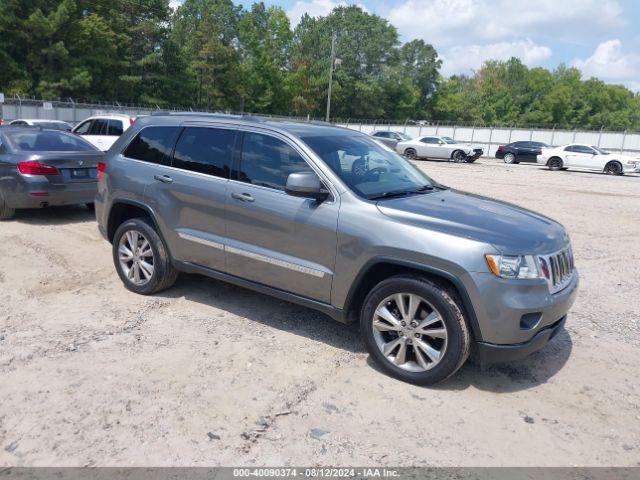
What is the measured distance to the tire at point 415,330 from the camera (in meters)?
3.68

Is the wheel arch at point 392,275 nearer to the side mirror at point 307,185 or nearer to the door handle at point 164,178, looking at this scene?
the side mirror at point 307,185

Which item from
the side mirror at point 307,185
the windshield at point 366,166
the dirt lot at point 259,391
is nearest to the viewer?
the dirt lot at point 259,391

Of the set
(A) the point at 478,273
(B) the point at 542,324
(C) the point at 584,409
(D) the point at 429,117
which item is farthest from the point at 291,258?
(D) the point at 429,117

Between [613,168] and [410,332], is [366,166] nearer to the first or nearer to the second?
[410,332]

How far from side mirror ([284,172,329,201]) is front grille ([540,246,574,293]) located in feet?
5.48

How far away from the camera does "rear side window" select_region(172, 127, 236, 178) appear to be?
4.87 m

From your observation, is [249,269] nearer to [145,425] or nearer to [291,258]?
[291,258]

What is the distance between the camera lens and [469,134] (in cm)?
4862

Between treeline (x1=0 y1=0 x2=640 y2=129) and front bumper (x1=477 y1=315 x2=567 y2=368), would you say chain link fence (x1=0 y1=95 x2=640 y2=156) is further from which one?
front bumper (x1=477 y1=315 x2=567 y2=368)

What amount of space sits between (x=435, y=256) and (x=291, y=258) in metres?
1.22

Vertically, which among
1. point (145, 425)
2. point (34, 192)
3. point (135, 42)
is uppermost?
point (135, 42)

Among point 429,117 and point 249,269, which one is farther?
point 429,117

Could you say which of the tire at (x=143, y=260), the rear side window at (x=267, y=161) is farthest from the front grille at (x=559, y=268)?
the tire at (x=143, y=260)

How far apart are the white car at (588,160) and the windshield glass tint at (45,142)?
24702 mm
